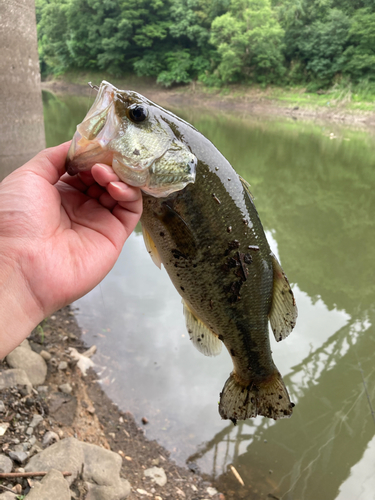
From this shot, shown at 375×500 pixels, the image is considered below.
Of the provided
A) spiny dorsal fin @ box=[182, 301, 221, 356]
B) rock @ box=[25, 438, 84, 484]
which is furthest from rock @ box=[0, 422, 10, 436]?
spiny dorsal fin @ box=[182, 301, 221, 356]

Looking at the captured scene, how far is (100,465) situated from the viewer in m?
2.72

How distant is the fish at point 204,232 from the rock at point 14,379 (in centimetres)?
169

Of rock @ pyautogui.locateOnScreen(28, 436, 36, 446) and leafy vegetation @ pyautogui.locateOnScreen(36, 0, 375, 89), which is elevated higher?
leafy vegetation @ pyautogui.locateOnScreen(36, 0, 375, 89)

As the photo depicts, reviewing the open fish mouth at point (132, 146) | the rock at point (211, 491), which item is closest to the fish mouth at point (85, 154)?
the open fish mouth at point (132, 146)

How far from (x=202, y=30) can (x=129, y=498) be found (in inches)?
1763

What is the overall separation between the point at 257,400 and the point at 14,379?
2.01 m

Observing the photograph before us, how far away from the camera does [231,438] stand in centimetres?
356

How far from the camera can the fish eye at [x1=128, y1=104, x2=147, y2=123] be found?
1592mm

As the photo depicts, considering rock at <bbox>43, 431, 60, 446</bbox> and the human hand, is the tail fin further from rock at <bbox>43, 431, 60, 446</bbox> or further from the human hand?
rock at <bbox>43, 431, 60, 446</bbox>

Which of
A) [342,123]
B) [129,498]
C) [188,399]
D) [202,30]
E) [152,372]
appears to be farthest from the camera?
[202,30]

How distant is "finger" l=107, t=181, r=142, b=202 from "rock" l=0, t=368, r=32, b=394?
2.16m

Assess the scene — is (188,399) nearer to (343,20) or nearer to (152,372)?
(152,372)

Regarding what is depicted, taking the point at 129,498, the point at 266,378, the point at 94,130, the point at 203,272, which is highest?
the point at 94,130

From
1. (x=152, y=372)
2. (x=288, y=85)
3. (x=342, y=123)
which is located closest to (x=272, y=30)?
(x=288, y=85)
